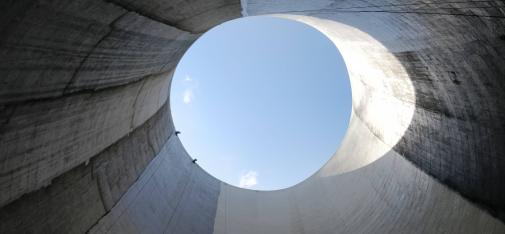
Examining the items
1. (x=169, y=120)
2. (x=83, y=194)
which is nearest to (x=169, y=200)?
(x=169, y=120)

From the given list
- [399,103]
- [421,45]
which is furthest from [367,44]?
[421,45]

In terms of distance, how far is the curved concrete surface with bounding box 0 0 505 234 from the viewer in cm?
411

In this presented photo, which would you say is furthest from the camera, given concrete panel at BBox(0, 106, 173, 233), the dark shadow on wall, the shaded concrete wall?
the dark shadow on wall

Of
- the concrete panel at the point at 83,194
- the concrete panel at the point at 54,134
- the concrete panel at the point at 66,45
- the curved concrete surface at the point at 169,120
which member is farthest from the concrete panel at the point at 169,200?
the concrete panel at the point at 66,45

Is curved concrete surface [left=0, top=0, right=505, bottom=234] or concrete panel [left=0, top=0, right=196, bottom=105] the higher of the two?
concrete panel [left=0, top=0, right=196, bottom=105]

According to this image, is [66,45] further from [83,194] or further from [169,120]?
[169,120]

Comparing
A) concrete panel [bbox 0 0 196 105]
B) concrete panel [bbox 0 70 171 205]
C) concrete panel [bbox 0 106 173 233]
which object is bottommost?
concrete panel [bbox 0 106 173 233]

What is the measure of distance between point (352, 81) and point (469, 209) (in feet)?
25.5

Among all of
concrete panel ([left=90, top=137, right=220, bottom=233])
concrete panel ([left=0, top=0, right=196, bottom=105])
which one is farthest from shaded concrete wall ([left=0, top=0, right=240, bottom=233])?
concrete panel ([left=90, top=137, right=220, bottom=233])

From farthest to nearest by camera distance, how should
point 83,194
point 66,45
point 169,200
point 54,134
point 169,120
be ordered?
point 169,120 → point 169,200 → point 83,194 → point 54,134 → point 66,45

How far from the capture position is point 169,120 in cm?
1187

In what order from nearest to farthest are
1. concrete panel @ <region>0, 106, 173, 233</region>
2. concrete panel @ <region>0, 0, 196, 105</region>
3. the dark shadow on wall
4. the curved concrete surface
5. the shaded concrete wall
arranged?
concrete panel @ <region>0, 0, 196, 105</region>, the shaded concrete wall, the curved concrete surface, concrete panel @ <region>0, 106, 173, 233</region>, the dark shadow on wall

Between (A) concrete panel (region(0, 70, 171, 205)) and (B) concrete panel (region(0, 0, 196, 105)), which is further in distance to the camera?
(A) concrete panel (region(0, 70, 171, 205))

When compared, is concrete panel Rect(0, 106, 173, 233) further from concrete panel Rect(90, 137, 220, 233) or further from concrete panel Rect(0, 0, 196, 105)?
concrete panel Rect(0, 0, 196, 105)
